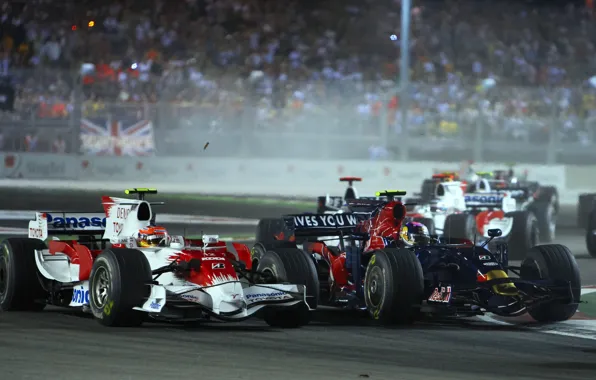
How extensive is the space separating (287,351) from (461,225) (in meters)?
10.9

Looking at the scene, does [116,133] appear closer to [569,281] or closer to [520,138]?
[520,138]

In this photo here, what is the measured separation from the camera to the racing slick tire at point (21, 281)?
1302 cm

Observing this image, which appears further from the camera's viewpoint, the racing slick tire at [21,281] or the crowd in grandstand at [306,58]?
the crowd in grandstand at [306,58]

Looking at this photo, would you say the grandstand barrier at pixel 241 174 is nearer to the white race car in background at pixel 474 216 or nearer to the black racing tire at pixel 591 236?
the white race car in background at pixel 474 216

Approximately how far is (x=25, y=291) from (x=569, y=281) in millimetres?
5665

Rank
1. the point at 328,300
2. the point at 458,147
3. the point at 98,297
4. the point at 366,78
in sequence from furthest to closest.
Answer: the point at 366,78 < the point at 458,147 < the point at 328,300 < the point at 98,297

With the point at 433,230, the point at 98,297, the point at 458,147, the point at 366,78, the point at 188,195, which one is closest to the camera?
the point at 98,297

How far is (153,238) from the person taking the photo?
12.2 m

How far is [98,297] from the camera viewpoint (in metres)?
11.8

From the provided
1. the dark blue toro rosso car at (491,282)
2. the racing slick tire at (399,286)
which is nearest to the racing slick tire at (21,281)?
the racing slick tire at (399,286)

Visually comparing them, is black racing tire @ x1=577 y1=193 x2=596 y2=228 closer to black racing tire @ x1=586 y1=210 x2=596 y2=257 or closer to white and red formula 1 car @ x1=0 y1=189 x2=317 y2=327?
black racing tire @ x1=586 y1=210 x2=596 y2=257

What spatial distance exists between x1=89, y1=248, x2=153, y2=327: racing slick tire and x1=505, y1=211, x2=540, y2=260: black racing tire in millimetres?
10506

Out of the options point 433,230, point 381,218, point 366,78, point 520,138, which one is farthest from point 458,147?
point 381,218

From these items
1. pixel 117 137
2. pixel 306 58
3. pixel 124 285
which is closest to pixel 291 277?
pixel 124 285
